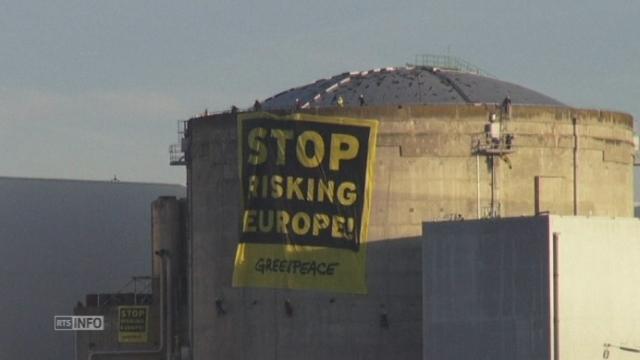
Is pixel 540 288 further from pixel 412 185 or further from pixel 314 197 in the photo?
pixel 314 197

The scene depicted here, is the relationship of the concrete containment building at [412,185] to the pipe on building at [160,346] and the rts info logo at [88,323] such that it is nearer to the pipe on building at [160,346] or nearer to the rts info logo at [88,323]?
the pipe on building at [160,346]

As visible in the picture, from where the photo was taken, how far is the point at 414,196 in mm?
105812

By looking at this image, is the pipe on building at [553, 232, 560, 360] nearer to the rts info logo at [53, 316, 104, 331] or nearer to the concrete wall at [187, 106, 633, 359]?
the concrete wall at [187, 106, 633, 359]

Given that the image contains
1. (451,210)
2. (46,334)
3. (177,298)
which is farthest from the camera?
(46,334)

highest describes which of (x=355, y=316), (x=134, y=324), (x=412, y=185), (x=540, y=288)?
(x=412, y=185)

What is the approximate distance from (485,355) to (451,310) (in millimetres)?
2758

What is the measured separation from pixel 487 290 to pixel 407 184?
10.0 metres

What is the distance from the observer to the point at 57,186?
141250mm

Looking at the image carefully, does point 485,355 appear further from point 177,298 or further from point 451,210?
point 177,298

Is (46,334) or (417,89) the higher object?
(417,89)

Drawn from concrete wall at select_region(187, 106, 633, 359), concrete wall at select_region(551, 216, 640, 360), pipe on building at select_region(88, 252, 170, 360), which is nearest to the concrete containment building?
concrete wall at select_region(187, 106, 633, 359)

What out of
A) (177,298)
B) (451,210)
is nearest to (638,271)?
(451,210)

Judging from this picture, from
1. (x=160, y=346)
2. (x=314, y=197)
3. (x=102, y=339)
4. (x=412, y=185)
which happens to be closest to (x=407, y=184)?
(x=412, y=185)

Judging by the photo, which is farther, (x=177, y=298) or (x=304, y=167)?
(x=177, y=298)
